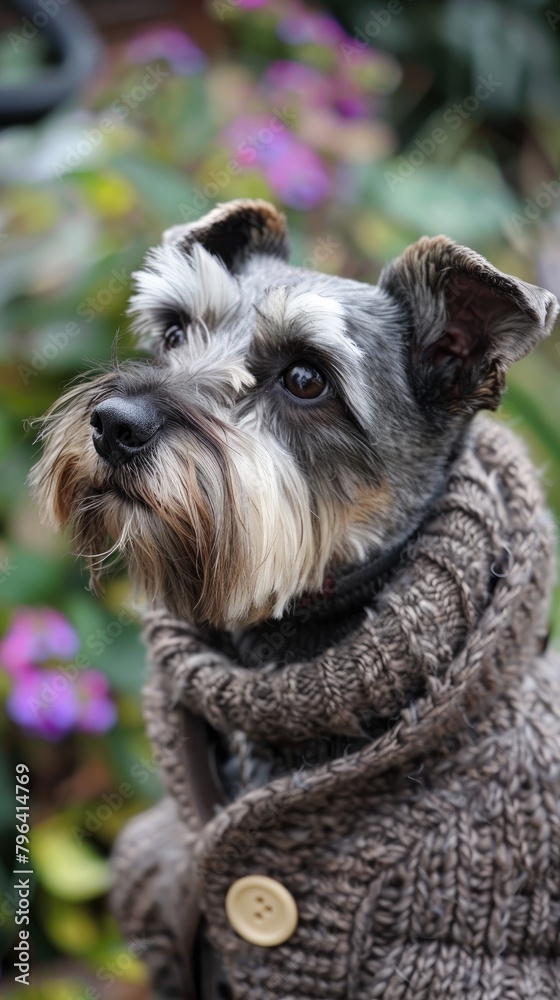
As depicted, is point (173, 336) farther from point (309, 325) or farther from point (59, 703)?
point (59, 703)

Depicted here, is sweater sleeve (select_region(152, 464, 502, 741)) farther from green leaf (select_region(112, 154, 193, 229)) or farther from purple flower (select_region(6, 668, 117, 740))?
green leaf (select_region(112, 154, 193, 229))

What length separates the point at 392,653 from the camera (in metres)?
1.56

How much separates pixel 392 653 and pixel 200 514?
38 cm

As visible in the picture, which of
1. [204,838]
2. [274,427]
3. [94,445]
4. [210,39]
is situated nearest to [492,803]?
[204,838]

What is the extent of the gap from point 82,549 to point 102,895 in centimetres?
148

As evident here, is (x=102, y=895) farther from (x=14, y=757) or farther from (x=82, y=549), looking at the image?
(x=82, y=549)

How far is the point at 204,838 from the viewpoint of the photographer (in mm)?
1699

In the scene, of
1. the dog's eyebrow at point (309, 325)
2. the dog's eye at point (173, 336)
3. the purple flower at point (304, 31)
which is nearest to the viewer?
the dog's eyebrow at point (309, 325)

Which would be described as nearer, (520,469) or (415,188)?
(520,469)

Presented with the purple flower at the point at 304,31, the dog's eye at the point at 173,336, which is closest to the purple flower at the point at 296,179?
the purple flower at the point at 304,31

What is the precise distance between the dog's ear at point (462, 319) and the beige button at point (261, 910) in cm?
89

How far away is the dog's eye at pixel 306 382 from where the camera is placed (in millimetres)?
1677

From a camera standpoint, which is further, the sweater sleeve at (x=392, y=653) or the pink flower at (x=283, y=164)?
the pink flower at (x=283, y=164)

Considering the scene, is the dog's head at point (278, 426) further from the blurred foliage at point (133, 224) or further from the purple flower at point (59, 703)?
the purple flower at point (59, 703)
